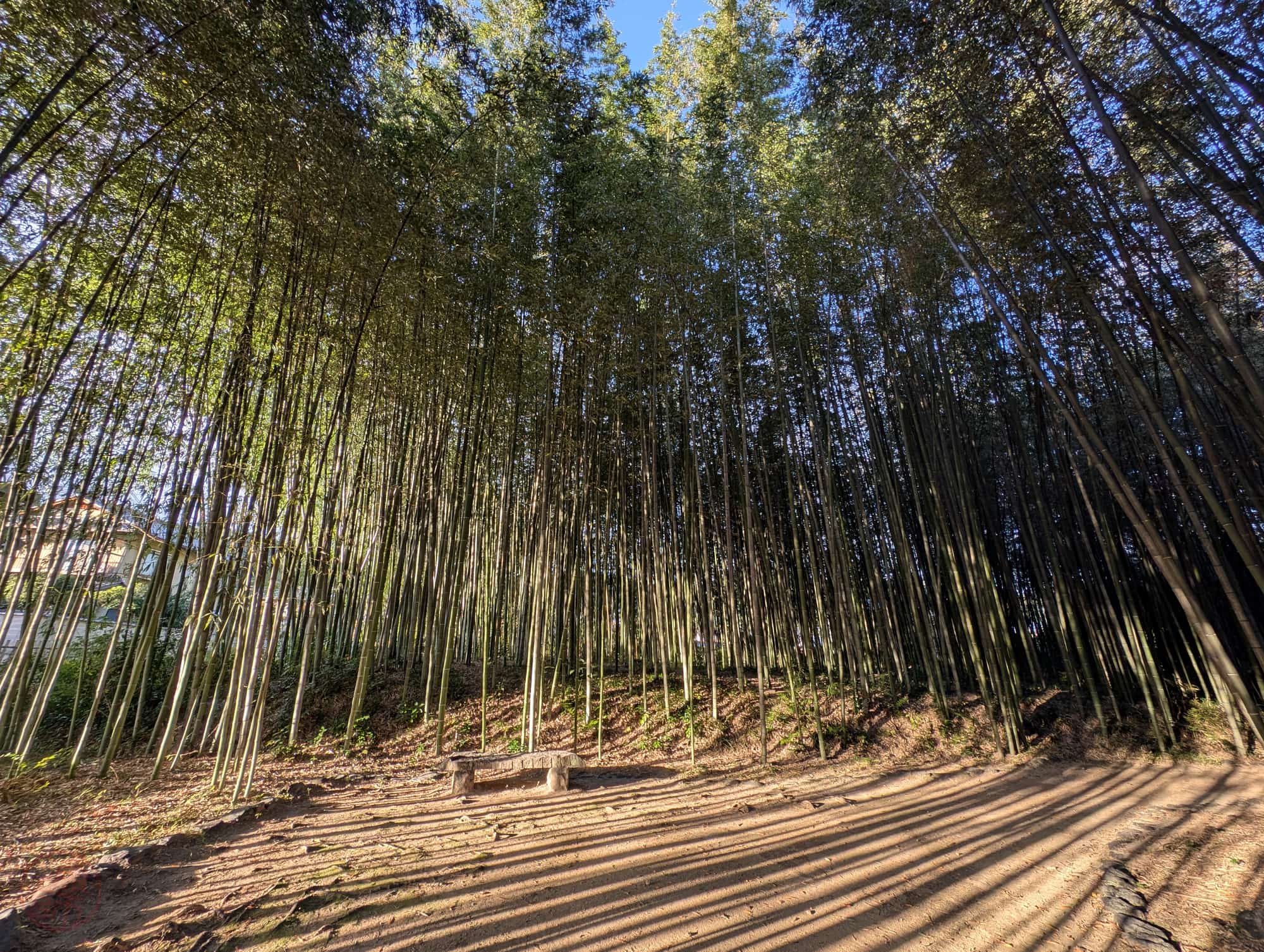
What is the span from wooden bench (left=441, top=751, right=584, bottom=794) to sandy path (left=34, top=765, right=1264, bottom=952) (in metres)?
0.18

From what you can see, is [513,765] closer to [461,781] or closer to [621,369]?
[461,781]

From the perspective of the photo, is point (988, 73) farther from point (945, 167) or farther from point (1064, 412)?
point (1064, 412)

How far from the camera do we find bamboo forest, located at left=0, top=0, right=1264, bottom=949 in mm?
2500

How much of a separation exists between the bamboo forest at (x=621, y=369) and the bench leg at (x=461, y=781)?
0.49 meters

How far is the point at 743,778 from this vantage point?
3.58 meters

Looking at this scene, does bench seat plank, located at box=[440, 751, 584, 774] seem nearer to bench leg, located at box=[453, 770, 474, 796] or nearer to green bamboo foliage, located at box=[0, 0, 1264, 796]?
bench leg, located at box=[453, 770, 474, 796]

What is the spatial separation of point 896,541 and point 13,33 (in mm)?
6040

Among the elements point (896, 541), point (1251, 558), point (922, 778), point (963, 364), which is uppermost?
point (963, 364)

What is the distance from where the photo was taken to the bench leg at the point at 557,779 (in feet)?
10.6

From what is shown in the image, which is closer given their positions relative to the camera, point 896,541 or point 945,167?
point 945,167

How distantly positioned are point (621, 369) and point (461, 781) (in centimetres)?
347

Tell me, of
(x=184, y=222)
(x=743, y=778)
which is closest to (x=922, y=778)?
(x=743, y=778)

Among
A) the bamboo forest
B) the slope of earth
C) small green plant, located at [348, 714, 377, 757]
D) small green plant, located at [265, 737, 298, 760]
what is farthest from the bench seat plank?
small green plant, located at [265, 737, 298, 760]

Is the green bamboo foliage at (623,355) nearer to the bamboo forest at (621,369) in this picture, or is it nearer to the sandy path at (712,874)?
the bamboo forest at (621,369)
